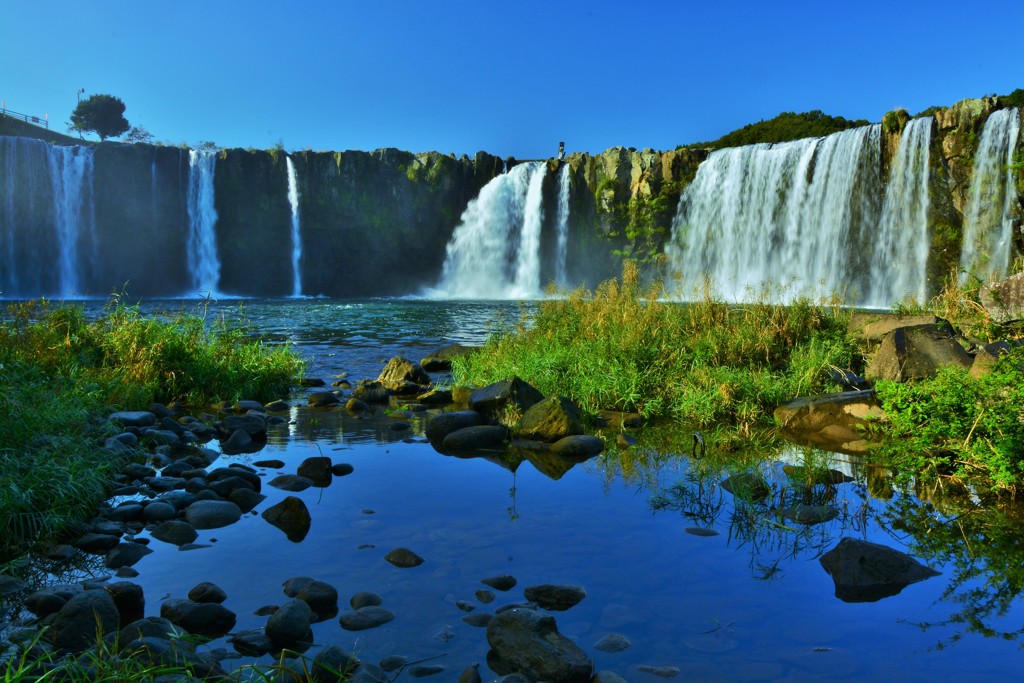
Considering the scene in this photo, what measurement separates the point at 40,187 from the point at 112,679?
49010mm

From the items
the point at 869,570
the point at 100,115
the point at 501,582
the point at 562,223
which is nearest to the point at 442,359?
the point at 501,582

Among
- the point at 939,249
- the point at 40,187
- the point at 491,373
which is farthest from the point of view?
the point at 40,187

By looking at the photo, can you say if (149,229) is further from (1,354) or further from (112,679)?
(112,679)

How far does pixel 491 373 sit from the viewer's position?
10.8 metres

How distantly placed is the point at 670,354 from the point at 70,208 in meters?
44.5

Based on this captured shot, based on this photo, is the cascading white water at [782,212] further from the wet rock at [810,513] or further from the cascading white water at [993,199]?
the wet rock at [810,513]

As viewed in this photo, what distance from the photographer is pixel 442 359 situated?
14.2m

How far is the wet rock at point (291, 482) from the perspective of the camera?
6.12 metres

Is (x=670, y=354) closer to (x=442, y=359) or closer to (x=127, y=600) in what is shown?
(x=442, y=359)

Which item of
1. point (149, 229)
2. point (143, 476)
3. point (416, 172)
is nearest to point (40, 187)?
point (149, 229)

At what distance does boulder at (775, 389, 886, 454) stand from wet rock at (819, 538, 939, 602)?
324 centimetres

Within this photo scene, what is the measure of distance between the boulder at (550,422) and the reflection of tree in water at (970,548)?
3005 millimetres

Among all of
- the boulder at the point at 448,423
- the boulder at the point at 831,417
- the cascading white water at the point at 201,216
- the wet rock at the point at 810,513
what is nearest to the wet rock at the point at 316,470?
the boulder at the point at 448,423

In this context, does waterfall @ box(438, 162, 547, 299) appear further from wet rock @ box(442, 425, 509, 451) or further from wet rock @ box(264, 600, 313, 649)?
wet rock @ box(264, 600, 313, 649)
